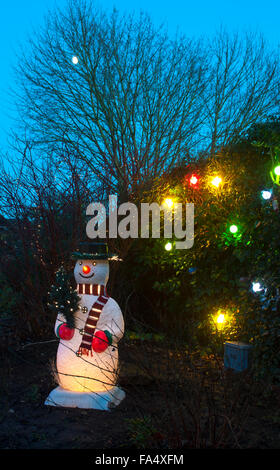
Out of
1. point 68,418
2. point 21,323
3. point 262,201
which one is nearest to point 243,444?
point 68,418

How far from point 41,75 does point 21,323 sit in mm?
7345

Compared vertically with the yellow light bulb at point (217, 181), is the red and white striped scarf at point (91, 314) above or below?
below

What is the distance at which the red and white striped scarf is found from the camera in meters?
4.11

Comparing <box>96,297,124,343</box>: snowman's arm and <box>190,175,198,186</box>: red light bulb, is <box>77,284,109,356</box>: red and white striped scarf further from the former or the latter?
<box>190,175,198,186</box>: red light bulb

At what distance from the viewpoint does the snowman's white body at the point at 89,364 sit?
4016 millimetres

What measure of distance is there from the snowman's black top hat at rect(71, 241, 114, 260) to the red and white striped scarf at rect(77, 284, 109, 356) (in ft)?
0.92

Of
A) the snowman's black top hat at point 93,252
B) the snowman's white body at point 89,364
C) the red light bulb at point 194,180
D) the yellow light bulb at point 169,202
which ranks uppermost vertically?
the red light bulb at point 194,180

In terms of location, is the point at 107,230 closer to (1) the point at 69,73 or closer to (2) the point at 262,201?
(2) the point at 262,201

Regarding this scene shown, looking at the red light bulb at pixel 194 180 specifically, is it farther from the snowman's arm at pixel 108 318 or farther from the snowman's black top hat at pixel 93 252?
the snowman's arm at pixel 108 318

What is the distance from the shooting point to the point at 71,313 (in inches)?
166

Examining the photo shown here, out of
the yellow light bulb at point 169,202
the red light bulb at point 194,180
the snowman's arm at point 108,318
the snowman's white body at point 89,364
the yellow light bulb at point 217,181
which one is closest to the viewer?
the snowman's white body at point 89,364

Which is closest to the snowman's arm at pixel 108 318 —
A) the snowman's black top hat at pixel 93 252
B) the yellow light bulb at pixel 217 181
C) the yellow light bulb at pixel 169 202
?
the snowman's black top hat at pixel 93 252

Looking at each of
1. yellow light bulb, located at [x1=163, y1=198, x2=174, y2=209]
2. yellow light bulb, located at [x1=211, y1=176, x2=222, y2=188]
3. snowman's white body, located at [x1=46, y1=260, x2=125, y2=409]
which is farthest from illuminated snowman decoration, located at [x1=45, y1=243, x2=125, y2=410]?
yellow light bulb, located at [x1=163, y1=198, x2=174, y2=209]

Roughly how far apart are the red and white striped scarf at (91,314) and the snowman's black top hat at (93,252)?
281 mm
